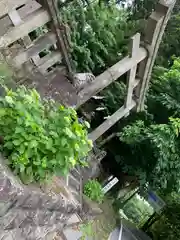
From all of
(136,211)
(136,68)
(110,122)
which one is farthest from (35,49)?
(136,211)

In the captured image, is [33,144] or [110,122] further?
[110,122]

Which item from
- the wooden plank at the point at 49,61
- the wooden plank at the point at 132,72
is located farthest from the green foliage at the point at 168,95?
the wooden plank at the point at 49,61

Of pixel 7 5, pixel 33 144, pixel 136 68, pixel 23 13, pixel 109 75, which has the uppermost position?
pixel 7 5

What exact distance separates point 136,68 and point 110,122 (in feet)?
2.36

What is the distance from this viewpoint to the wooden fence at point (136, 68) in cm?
360

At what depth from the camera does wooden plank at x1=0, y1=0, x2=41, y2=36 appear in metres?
2.83

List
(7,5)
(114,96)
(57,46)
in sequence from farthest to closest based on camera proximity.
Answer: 1. (114,96)
2. (57,46)
3. (7,5)

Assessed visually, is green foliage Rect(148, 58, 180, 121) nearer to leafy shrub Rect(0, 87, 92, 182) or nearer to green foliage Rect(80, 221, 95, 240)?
green foliage Rect(80, 221, 95, 240)

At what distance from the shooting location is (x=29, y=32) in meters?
2.96

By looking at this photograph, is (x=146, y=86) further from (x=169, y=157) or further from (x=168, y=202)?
(x=168, y=202)

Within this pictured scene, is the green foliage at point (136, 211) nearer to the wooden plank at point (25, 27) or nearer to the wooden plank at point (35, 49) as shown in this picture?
the wooden plank at point (35, 49)

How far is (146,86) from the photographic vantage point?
14.4ft

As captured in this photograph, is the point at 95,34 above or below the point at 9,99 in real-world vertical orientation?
below

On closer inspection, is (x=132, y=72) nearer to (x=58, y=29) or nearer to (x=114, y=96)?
(x=114, y=96)
